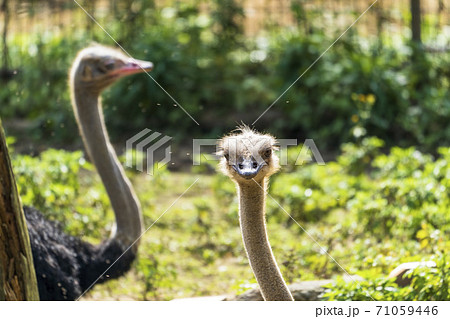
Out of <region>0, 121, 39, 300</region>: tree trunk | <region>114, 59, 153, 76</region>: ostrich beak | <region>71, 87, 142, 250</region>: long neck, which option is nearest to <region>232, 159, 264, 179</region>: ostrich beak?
<region>0, 121, 39, 300</region>: tree trunk

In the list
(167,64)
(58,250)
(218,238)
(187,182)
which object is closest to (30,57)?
(167,64)

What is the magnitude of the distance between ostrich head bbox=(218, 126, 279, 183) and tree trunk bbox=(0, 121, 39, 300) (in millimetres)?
795

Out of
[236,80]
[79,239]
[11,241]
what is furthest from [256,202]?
[236,80]

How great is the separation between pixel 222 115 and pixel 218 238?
11.4ft

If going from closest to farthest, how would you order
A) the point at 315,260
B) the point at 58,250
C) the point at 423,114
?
the point at 58,250 → the point at 315,260 → the point at 423,114

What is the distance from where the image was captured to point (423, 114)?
8.48 m

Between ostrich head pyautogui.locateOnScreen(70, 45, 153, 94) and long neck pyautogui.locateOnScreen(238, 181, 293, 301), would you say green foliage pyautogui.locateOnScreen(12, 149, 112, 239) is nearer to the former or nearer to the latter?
ostrich head pyautogui.locateOnScreen(70, 45, 153, 94)

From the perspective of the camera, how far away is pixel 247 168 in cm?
327

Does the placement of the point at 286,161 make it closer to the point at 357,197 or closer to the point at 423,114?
the point at 357,197

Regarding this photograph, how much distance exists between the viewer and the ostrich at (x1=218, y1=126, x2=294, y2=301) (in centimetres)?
337

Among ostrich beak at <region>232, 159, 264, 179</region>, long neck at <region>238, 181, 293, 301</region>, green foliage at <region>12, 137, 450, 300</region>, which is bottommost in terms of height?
green foliage at <region>12, 137, 450, 300</region>

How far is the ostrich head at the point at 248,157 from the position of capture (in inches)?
130

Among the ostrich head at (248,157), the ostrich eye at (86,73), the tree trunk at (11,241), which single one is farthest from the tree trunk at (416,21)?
the tree trunk at (11,241)

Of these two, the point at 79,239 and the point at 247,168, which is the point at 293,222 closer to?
the point at 79,239
